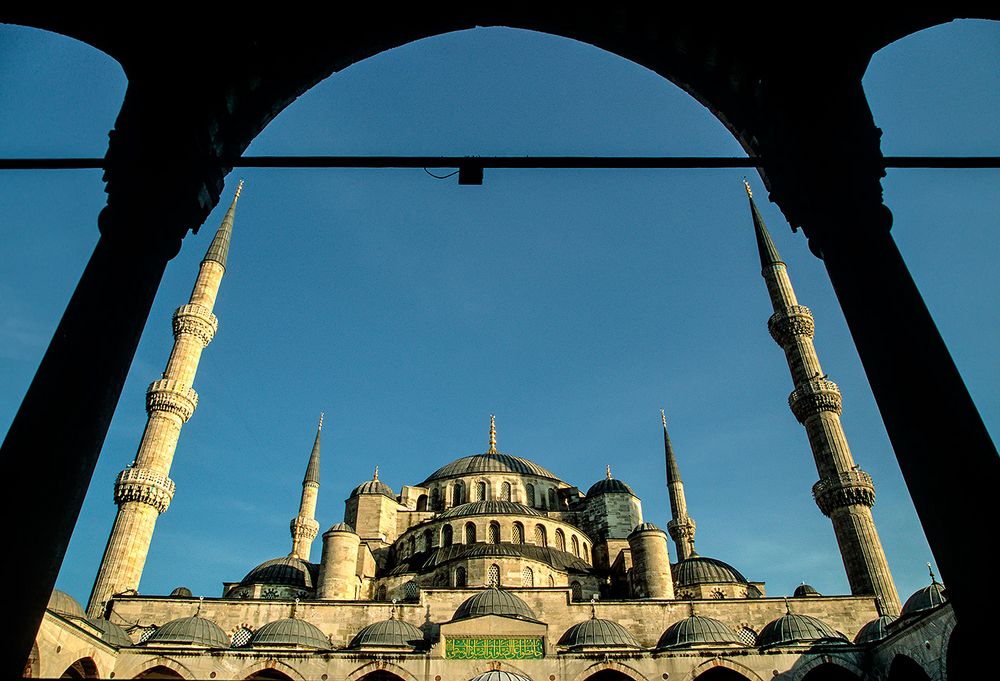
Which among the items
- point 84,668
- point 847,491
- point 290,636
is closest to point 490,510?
point 290,636

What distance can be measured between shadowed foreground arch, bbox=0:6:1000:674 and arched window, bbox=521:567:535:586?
2390 centimetres

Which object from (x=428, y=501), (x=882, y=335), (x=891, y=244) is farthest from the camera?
(x=428, y=501)

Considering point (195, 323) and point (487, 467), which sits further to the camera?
point (487, 467)

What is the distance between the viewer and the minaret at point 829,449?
26.0 meters

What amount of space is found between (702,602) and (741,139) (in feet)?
78.2

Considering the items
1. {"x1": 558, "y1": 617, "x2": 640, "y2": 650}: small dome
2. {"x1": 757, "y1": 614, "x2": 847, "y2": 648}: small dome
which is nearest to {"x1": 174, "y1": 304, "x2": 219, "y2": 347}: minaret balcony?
{"x1": 558, "y1": 617, "x2": 640, "y2": 650}: small dome

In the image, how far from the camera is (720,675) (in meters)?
20.9

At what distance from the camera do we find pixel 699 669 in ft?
66.8

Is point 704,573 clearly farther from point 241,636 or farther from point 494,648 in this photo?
point 241,636

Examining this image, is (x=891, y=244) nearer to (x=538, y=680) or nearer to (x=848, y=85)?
(x=848, y=85)

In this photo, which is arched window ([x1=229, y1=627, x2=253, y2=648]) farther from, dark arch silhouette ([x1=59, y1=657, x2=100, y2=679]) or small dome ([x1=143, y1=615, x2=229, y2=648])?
dark arch silhouette ([x1=59, y1=657, x2=100, y2=679])

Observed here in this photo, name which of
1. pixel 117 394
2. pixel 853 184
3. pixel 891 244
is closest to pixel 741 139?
pixel 853 184

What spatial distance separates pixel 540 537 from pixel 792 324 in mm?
15053

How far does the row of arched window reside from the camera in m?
37.9
